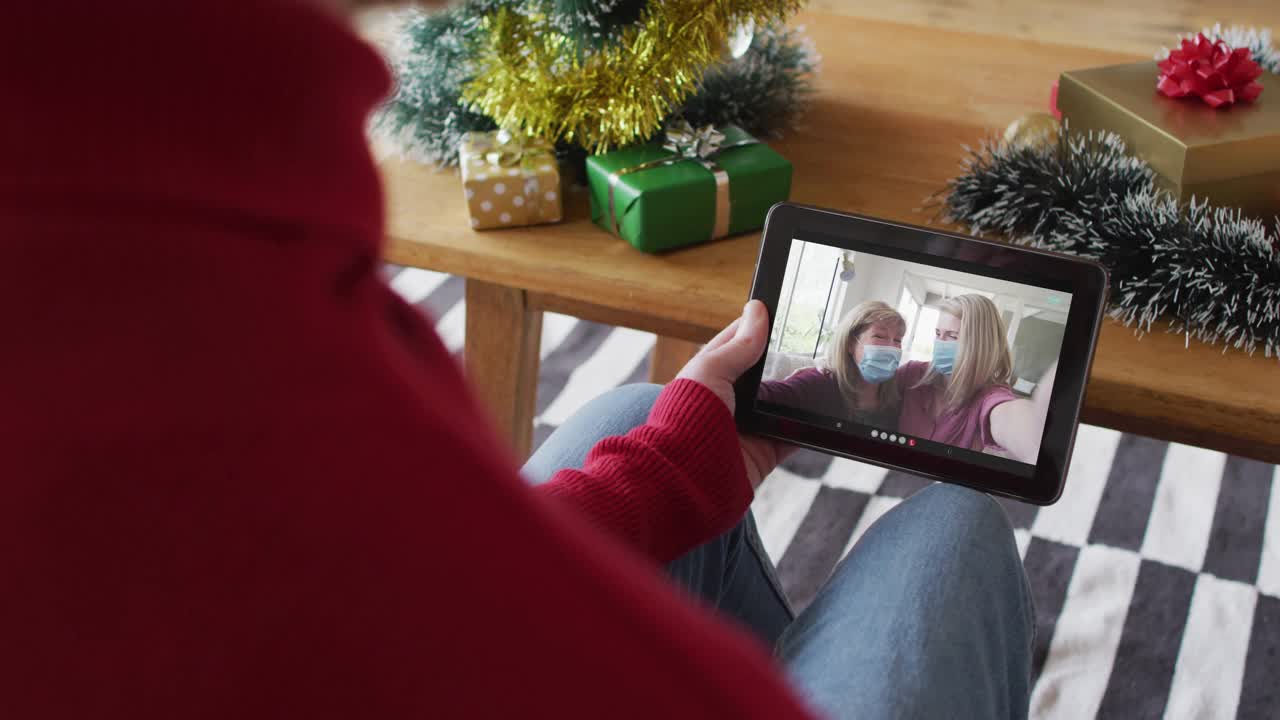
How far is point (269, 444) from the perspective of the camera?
0.23 metres

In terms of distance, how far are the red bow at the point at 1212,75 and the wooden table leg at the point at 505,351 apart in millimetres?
569

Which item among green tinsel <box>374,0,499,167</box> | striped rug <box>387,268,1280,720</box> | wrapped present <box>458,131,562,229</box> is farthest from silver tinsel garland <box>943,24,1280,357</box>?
striped rug <box>387,268,1280,720</box>

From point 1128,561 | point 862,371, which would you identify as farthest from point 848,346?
point 1128,561

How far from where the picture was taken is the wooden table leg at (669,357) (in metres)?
1.29

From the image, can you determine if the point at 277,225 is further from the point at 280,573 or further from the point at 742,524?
the point at 742,524

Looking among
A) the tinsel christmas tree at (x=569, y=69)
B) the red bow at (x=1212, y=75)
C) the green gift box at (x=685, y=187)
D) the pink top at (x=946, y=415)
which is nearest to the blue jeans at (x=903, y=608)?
the pink top at (x=946, y=415)

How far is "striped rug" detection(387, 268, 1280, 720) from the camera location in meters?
1.16

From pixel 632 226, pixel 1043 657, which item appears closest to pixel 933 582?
pixel 632 226

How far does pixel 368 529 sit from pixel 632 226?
63 centimetres

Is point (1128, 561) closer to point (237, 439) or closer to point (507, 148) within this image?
point (507, 148)

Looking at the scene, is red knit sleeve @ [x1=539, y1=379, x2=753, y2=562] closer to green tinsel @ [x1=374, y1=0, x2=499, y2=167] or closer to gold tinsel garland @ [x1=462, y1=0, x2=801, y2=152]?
gold tinsel garland @ [x1=462, y1=0, x2=801, y2=152]

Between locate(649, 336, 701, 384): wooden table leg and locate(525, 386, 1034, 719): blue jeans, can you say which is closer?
locate(525, 386, 1034, 719): blue jeans

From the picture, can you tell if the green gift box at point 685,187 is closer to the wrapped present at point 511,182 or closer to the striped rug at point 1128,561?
the wrapped present at point 511,182

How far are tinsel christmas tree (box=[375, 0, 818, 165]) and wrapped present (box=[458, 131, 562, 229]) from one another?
0.08ft
